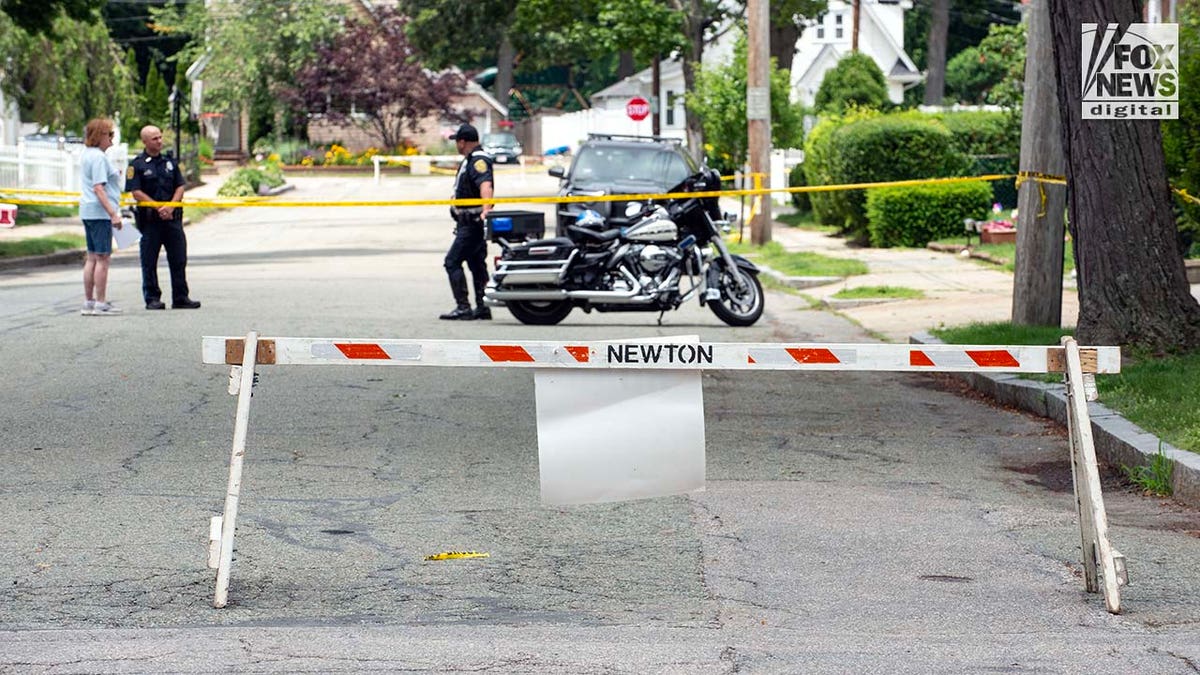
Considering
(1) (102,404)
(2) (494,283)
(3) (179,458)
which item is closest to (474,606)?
(3) (179,458)

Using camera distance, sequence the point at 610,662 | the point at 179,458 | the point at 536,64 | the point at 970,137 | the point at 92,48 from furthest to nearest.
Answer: the point at 536,64 → the point at 92,48 → the point at 970,137 → the point at 179,458 → the point at 610,662

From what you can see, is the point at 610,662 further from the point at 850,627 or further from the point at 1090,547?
the point at 1090,547

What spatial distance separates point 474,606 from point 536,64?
273 ft

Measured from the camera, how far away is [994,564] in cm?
663

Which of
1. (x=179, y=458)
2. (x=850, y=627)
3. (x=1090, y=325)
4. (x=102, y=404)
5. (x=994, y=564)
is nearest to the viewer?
(x=850, y=627)

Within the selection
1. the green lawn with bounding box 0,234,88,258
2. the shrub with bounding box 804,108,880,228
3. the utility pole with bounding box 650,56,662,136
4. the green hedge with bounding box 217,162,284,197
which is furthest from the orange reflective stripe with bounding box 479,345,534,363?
the green hedge with bounding box 217,162,284,197

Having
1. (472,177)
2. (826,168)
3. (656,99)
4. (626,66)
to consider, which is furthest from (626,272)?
(626,66)

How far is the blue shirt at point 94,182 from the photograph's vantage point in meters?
15.6

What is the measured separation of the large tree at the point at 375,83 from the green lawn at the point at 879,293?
51.4 m

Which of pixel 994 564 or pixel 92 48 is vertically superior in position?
pixel 92 48

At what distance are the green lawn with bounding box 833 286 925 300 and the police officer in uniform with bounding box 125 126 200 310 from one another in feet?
22.5

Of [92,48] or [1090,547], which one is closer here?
[1090,547]

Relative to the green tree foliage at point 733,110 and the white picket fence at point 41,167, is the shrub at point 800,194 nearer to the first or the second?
the green tree foliage at point 733,110

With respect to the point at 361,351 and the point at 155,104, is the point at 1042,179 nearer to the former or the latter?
the point at 361,351
